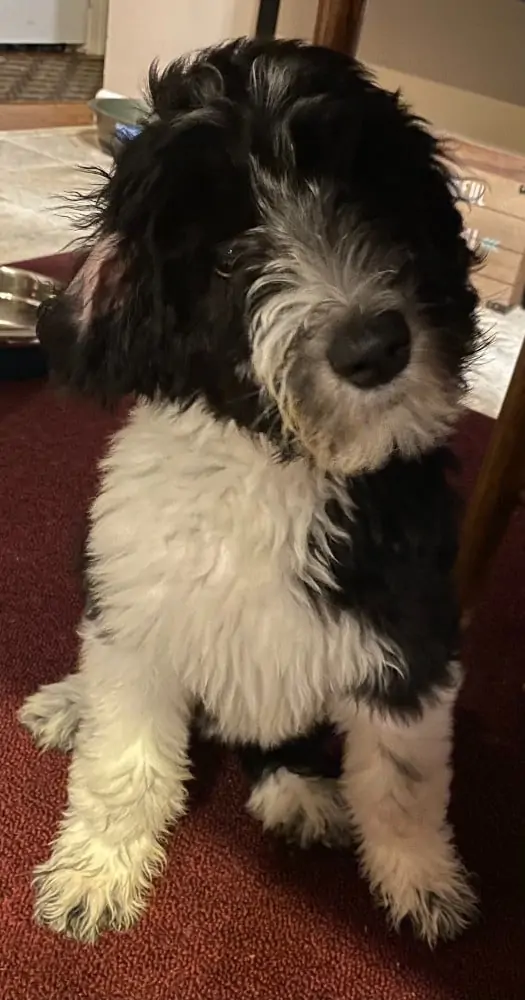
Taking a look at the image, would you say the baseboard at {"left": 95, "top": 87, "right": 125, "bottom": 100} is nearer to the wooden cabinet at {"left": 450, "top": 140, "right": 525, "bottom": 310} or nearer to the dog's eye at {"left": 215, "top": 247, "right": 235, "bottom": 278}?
the wooden cabinet at {"left": 450, "top": 140, "right": 525, "bottom": 310}

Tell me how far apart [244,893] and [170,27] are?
3407 millimetres

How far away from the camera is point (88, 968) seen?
4.24 ft

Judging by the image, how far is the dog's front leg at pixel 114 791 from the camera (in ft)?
4.30

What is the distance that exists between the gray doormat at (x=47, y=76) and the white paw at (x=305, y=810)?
150 inches

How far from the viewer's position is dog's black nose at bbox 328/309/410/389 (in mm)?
909

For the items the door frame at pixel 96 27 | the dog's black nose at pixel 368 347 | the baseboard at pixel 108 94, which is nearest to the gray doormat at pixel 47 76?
the door frame at pixel 96 27

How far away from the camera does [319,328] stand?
0.92 metres

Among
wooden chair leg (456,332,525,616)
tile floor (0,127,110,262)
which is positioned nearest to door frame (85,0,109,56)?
tile floor (0,127,110,262)

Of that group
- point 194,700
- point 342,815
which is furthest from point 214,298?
point 342,815

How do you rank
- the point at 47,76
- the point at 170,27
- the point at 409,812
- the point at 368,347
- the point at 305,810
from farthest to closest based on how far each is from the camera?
the point at 47,76, the point at 170,27, the point at 305,810, the point at 409,812, the point at 368,347

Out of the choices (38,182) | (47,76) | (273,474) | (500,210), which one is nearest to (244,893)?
(273,474)

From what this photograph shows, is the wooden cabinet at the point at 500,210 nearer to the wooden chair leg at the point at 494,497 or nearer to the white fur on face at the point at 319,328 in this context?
the wooden chair leg at the point at 494,497

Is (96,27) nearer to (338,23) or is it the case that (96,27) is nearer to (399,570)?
(338,23)

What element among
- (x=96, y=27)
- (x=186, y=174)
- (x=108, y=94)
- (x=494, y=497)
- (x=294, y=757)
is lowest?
(x=294, y=757)
